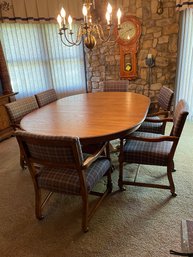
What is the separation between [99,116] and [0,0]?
2961 mm

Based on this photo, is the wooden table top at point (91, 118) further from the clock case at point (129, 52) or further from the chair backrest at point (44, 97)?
the clock case at point (129, 52)

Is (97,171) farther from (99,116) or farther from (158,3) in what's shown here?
(158,3)

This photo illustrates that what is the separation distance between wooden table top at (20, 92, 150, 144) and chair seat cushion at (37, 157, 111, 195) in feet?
0.89

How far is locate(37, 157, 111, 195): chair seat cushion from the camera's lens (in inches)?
60.4

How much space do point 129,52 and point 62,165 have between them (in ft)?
10.2

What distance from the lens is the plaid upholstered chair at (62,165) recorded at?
4.46ft

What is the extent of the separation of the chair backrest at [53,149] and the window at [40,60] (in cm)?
291

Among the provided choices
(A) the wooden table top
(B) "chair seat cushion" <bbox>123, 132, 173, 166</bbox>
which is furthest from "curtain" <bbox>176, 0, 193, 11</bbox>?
(B) "chair seat cushion" <bbox>123, 132, 173, 166</bbox>

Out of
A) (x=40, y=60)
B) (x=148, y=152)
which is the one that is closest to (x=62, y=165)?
(x=148, y=152)

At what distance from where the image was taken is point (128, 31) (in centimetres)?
380

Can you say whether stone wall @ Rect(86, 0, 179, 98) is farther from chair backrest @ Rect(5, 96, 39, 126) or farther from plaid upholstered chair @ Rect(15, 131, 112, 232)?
plaid upholstered chair @ Rect(15, 131, 112, 232)

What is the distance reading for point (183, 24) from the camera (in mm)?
3463

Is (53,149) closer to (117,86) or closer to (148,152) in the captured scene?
(148,152)

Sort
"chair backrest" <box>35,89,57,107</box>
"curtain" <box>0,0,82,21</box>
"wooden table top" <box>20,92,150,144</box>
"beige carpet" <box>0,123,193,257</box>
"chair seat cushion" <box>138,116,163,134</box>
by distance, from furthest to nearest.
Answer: "curtain" <box>0,0,82,21</box> < "chair backrest" <box>35,89,57,107</box> < "chair seat cushion" <box>138,116,163,134</box> < "wooden table top" <box>20,92,150,144</box> < "beige carpet" <box>0,123,193,257</box>
